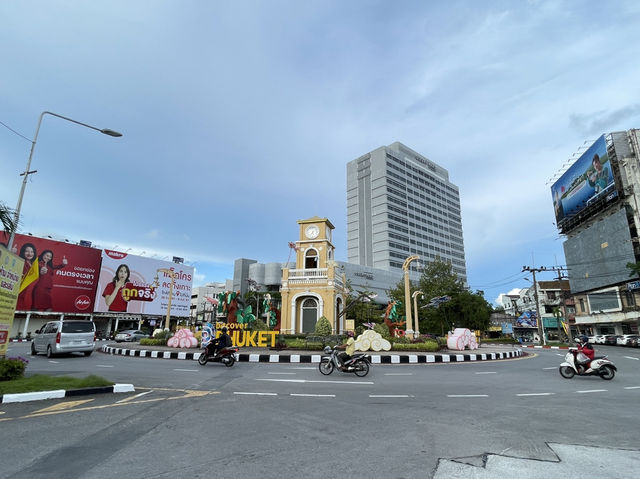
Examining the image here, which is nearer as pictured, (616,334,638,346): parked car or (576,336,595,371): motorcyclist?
(576,336,595,371): motorcyclist

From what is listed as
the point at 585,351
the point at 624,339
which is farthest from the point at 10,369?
the point at 624,339

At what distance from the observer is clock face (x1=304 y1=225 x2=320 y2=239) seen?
93.8 feet

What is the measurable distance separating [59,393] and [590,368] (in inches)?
525

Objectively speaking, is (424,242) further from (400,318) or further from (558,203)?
(400,318)

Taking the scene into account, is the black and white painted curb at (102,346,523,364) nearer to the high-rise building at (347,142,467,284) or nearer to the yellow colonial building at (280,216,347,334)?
the yellow colonial building at (280,216,347,334)

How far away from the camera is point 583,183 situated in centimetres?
4662

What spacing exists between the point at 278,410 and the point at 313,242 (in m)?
22.7

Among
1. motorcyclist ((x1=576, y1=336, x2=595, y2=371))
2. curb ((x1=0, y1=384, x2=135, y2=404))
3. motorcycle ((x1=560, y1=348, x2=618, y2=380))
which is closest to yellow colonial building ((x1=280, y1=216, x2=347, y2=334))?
motorcycle ((x1=560, y1=348, x2=618, y2=380))

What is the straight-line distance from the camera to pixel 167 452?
12.4 ft

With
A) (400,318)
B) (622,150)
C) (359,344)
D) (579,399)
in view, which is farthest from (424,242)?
(579,399)

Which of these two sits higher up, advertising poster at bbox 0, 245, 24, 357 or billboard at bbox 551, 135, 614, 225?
billboard at bbox 551, 135, 614, 225

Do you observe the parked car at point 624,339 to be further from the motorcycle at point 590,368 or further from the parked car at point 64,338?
the parked car at point 64,338

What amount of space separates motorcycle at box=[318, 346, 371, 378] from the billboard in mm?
45114

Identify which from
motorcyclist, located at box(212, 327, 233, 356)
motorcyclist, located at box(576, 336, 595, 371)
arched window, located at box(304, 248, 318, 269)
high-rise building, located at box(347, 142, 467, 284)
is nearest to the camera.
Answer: motorcyclist, located at box(576, 336, 595, 371)
